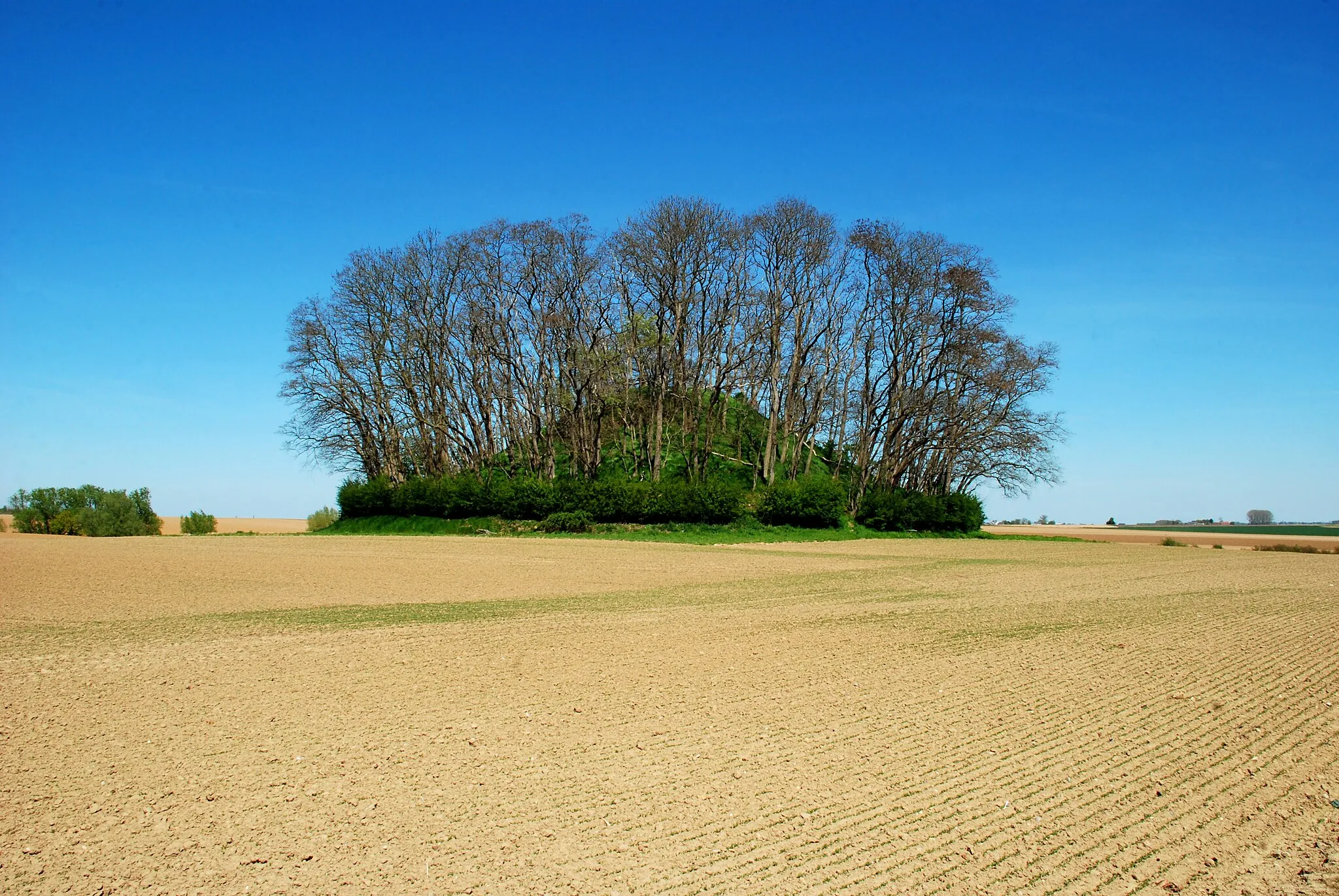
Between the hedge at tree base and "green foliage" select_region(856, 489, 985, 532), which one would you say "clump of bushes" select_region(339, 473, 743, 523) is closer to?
the hedge at tree base

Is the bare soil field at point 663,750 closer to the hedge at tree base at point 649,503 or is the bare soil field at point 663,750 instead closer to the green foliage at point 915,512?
the hedge at tree base at point 649,503

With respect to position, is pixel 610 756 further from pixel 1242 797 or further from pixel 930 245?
pixel 930 245

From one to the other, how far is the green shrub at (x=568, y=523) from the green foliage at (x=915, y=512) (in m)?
17.4

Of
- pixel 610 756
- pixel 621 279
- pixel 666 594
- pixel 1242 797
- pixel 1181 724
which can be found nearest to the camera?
pixel 1242 797

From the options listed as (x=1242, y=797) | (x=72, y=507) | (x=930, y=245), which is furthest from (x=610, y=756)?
(x=72, y=507)

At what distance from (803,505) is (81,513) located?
44.5 meters

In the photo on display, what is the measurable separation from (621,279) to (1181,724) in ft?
152

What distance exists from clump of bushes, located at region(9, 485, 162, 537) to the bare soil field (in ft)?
138

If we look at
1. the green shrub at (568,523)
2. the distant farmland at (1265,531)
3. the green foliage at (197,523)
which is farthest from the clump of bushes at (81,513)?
the distant farmland at (1265,531)

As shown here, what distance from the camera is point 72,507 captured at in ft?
179

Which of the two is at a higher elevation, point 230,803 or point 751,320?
point 751,320

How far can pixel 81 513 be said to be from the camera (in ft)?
174

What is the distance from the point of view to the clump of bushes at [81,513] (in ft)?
173

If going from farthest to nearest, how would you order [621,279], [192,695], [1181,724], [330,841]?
[621,279]
[192,695]
[1181,724]
[330,841]
